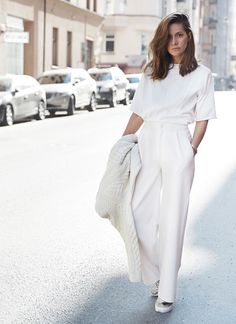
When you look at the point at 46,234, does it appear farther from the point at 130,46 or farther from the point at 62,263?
the point at 130,46

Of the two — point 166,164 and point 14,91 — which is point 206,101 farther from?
point 14,91

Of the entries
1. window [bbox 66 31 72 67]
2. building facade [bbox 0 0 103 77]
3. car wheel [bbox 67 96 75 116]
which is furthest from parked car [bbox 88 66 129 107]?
window [bbox 66 31 72 67]

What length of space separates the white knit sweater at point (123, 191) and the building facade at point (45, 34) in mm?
25909

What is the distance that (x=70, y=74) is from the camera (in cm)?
2834

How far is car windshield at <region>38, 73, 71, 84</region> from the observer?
28.0 m

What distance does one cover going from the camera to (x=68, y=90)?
87.7 ft

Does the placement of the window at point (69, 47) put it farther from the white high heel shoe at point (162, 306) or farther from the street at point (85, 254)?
the white high heel shoe at point (162, 306)

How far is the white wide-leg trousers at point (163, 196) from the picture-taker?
4348 mm

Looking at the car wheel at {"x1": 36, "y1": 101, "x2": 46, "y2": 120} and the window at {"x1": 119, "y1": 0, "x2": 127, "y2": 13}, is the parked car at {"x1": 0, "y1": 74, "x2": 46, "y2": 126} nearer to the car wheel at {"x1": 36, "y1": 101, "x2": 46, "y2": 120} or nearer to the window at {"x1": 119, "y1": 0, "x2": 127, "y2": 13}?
the car wheel at {"x1": 36, "y1": 101, "x2": 46, "y2": 120}

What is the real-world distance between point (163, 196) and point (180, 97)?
2.01ft

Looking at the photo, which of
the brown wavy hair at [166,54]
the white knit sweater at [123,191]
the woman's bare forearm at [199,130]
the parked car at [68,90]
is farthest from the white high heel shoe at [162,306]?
the parked car at [68,90]

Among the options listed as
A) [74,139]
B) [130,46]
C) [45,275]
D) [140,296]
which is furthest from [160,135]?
[130,46]

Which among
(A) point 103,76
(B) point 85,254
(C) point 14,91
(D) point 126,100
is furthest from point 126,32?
(B) point 85,254

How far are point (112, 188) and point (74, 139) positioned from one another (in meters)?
12.7
